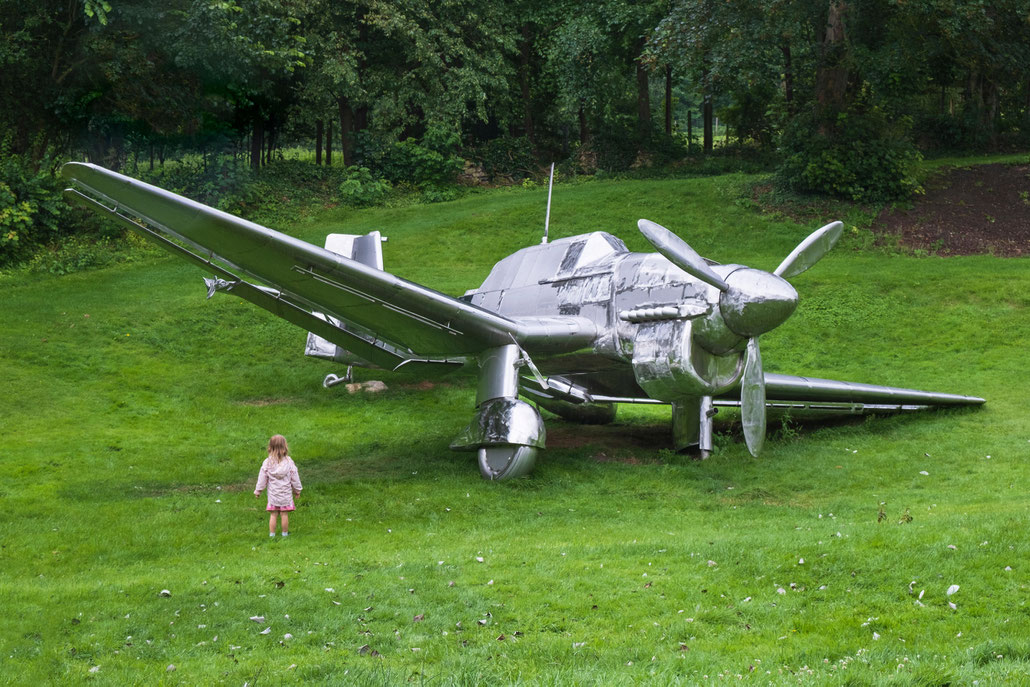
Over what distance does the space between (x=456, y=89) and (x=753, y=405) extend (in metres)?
24.0

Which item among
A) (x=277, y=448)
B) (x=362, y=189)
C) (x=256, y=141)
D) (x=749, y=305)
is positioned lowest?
(x=277, y=448)

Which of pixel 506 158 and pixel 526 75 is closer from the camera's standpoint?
pixel 506 158

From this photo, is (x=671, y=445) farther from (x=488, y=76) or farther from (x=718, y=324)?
(x=488, y=76)

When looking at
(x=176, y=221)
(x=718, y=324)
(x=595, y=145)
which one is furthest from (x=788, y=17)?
(x=176, y=221)

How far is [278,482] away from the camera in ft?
35.5

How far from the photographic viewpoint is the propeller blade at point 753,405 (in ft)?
40.3

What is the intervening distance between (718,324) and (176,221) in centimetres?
673

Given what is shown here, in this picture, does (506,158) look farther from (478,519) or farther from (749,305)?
(478,519)

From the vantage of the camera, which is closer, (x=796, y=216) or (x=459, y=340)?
(x=459, y=340)

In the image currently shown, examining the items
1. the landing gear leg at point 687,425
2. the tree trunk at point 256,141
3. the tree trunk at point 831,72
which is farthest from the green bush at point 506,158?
the landing gear leg at point 687,425

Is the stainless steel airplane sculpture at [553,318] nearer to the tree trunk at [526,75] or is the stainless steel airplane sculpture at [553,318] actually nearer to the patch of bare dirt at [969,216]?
the patch of bare dirt at [969,216]

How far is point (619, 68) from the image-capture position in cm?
3609

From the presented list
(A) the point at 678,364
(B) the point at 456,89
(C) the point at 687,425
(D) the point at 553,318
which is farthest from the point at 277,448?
(B) the point at 456,89

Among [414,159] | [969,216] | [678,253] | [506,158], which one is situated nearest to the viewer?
[678,253]
